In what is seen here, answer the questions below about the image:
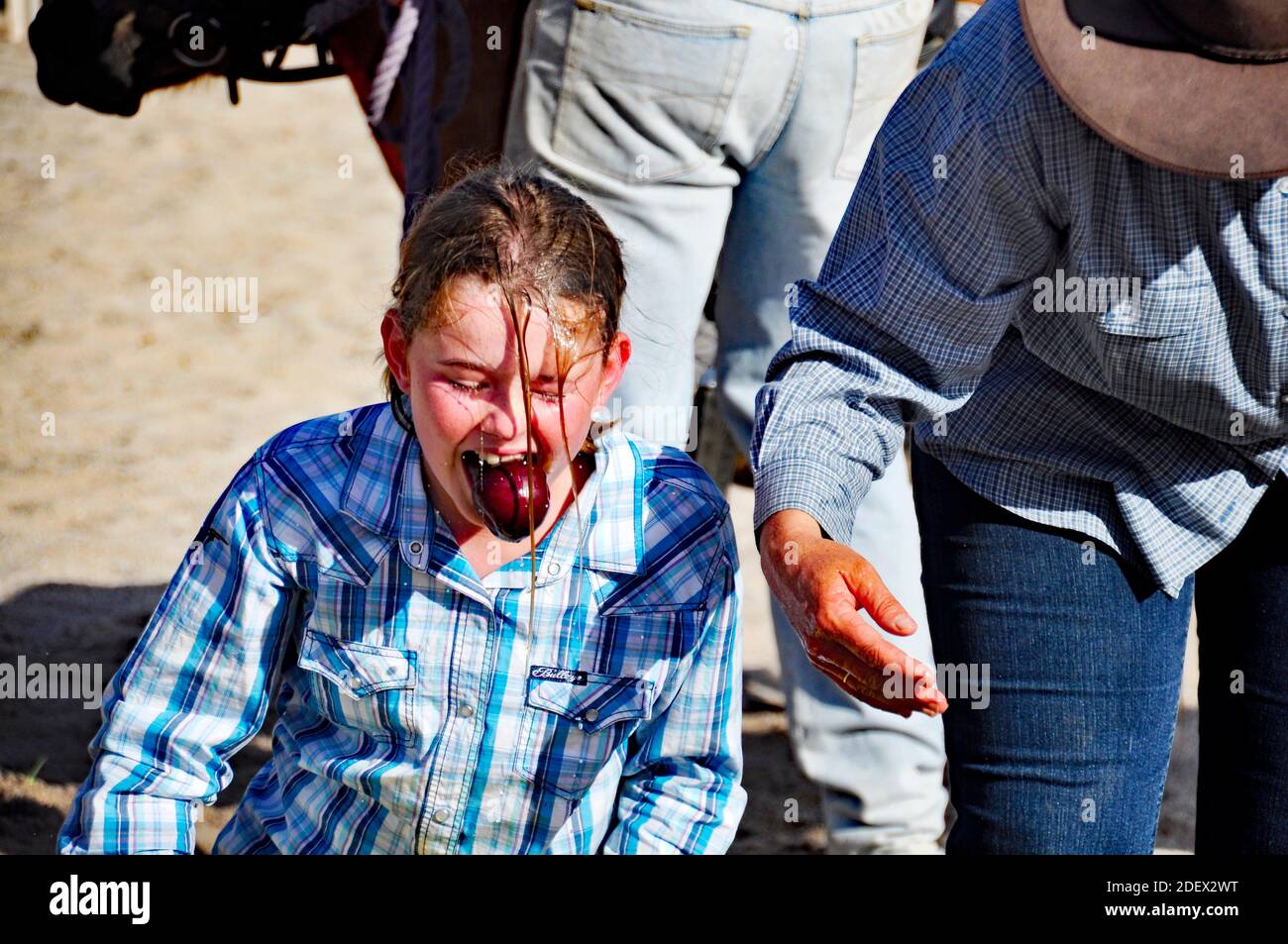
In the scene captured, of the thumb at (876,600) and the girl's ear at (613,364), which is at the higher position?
the girl's ear at (613,364)

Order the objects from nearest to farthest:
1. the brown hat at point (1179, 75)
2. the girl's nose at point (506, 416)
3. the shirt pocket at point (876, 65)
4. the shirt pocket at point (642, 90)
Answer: the brown hat at point (1179, 75), the girl's nose at point (506, 416), the shirt pocket at point (642, 90), the shirt pocket at point (876, 65)

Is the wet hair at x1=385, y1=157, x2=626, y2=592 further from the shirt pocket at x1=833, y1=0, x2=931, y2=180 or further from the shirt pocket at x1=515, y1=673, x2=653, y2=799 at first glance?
the shirt pocket at x1=833, y1=0, x2=931, y2=180

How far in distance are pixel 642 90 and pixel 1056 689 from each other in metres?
1.14

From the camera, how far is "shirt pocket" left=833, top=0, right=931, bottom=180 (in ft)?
8.18

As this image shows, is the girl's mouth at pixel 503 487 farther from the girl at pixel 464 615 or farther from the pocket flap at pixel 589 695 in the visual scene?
the pocket flap at pixel 589 695

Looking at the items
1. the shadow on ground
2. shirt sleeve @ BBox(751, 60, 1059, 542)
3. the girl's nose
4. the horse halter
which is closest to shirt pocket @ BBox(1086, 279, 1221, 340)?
shirt sleeve @ BBox(751, 60, 1059, 542)

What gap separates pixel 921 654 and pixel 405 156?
1.35 metres

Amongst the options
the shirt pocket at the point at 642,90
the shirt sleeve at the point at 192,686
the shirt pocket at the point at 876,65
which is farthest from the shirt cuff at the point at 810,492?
the shirt pocket at the point at 876,65

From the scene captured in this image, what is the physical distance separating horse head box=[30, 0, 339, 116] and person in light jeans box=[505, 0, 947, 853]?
1.16 metres

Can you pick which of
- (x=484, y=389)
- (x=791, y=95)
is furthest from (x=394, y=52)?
(x=484, y=389)

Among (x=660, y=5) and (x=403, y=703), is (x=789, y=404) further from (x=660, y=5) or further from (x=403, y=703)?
(x=660, y=5)

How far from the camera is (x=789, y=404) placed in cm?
169

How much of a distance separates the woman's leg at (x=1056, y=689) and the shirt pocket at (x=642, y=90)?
33.4 inches

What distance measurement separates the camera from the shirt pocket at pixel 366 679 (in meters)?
1.71
